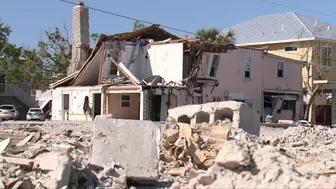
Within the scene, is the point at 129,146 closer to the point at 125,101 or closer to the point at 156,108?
the point at 156,108

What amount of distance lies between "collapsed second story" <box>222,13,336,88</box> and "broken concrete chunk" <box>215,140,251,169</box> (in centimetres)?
3094

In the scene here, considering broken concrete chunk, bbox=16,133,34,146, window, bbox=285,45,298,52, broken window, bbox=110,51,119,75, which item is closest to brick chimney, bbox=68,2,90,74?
broken window, bbox=110,51,119,75

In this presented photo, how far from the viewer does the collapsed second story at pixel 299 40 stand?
39.5 metres

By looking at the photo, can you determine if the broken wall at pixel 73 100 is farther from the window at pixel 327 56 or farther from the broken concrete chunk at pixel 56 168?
the broken concrete chunk at pixel 56 168

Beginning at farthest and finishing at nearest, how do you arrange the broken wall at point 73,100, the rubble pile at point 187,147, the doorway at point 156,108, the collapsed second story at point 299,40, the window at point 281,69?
the collapsed second story at point 299,40, the window at point 281,69, the broken wall at point 73,100, the doorway at point 156,108, the rubble pile at point 187,147

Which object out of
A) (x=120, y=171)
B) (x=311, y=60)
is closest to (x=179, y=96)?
(x=311, y=60)

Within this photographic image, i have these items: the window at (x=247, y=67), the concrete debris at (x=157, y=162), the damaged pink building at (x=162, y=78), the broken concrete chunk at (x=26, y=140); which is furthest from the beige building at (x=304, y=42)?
the concrete debris at (x=157, y=162)

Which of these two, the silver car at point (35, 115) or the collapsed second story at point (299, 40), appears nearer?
the silver car at point (35, 115)

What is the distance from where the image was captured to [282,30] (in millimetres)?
42156

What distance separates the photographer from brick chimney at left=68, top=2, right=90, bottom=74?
124ft

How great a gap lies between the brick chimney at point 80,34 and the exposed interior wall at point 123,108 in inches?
279

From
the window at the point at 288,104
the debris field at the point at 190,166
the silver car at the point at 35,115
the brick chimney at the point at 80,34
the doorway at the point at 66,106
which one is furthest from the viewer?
the brick chimney at the point at 80,34

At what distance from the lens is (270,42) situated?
135 feet

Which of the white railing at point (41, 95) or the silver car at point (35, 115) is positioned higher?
the white railing at point (41, 95)
